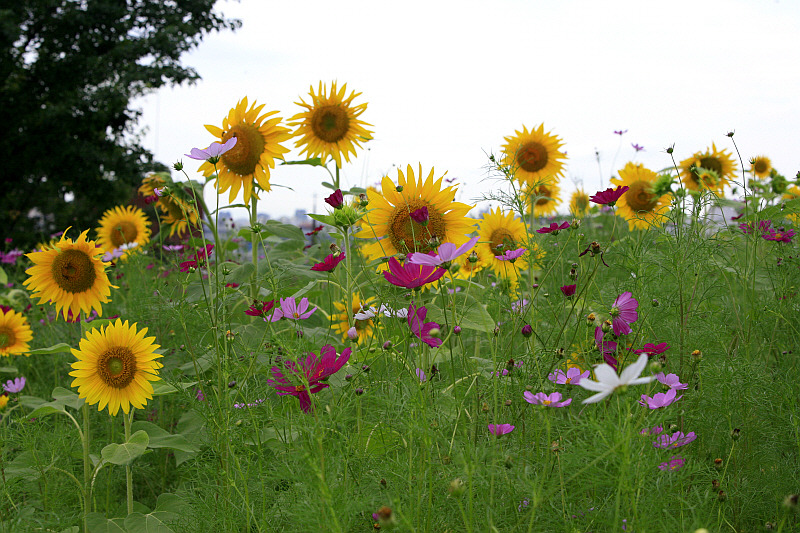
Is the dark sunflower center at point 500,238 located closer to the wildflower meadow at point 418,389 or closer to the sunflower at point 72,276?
the wildflower meadow at point 418,389

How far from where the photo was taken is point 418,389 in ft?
3.73

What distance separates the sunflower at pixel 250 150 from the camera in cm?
228

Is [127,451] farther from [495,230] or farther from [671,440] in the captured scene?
[495,230]

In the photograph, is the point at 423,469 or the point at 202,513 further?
the point at 202,513

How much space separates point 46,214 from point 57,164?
2.07 meters

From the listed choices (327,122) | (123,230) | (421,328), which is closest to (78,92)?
(123,230)

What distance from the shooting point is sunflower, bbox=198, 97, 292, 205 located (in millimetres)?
2283

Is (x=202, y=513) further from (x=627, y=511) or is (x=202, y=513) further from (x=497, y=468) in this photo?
(x=627, y=511)

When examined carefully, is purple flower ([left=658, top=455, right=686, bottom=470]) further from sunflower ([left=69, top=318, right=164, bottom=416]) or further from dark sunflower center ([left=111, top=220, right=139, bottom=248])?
dark sunflower center ([left=111, top=220, right=139, bottom=248])

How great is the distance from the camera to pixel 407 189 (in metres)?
2.02

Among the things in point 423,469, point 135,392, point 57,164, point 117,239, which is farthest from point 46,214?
point 423,469

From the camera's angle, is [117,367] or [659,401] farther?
[117,367]

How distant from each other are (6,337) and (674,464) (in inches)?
108

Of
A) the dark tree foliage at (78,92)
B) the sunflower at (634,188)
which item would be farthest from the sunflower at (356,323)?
the dark tree foliage at (78,92)
